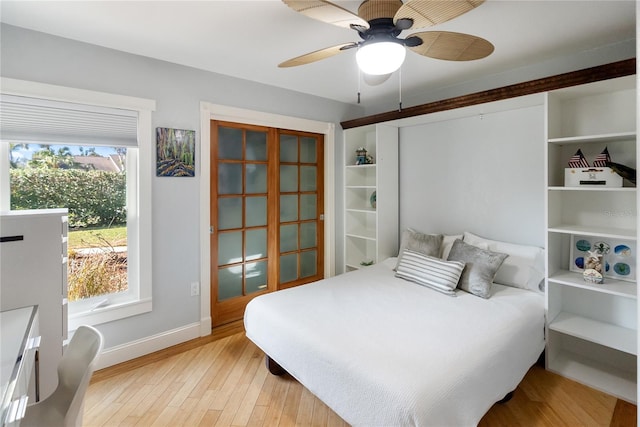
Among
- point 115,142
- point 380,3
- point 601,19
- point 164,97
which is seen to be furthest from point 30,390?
point 601,19

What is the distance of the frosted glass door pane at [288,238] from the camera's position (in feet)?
11.5

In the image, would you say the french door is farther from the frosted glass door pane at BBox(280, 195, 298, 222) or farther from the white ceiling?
the white ceiling

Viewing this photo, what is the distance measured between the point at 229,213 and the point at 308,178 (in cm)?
106

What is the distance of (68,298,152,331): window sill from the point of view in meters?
2.24

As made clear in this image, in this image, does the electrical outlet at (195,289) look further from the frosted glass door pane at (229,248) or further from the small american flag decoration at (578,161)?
the small american flag decoration at (578,161)

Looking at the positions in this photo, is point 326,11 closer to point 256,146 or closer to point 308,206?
point 256,146

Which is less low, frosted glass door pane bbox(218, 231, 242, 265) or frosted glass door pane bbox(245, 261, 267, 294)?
frosted glass door pane bbox(218, 231, 242, 265)

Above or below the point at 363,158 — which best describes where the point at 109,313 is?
below

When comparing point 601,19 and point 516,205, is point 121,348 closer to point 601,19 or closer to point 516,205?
point 516,205

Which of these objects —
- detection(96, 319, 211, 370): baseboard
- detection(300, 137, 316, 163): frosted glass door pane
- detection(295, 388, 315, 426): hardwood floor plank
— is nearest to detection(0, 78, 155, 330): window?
detection(96, 319, 211, 370): baseboard

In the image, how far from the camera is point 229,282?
10.3 ft

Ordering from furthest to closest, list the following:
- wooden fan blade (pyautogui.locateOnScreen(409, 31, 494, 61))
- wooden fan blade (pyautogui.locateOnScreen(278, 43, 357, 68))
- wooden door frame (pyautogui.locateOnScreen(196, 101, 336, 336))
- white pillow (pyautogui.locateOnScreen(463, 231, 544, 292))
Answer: wooden door frame (pyautogui.locateOnScreen(196, 101, 336, 336)) < white pillow (pyautogui.locateOnScreen(463, 231, 544, 292)) < wooden fan blade (pyautogui.locateOnScreen(278, 43, 357, 68)) < wooden fan blade (pyautogui.locateOnScreen(409, 31, 494, 61))

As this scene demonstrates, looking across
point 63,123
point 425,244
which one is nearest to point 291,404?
point 425,244

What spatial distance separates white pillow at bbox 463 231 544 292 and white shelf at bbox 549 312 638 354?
28 cm
